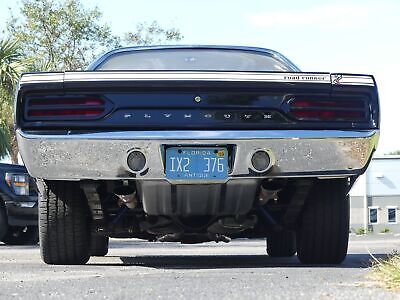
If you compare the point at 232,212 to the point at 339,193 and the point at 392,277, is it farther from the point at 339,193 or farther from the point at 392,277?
the point at 392,277

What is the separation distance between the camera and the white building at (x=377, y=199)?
53062 mm

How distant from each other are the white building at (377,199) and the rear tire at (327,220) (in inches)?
1874

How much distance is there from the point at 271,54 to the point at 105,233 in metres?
1.86

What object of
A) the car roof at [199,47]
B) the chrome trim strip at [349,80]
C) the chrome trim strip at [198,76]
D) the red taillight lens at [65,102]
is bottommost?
the red taillight lens at [65,102]

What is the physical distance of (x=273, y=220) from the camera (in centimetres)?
599

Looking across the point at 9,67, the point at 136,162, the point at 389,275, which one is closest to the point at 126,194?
the point at 136,162

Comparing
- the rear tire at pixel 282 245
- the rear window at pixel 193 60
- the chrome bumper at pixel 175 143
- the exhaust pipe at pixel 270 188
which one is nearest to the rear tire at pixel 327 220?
the exhaust pipe at pixel 270 188

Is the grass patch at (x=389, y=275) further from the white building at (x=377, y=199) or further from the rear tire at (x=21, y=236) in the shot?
the white building at (x=377, y=199)

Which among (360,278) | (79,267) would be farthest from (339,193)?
(79,267)

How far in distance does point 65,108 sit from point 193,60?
1410 millimetres

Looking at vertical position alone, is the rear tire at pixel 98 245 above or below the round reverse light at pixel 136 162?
below

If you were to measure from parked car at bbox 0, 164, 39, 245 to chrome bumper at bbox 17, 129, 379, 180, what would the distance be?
538cm

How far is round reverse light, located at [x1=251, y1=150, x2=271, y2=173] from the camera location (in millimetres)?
5352

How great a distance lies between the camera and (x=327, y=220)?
5.97 meters
